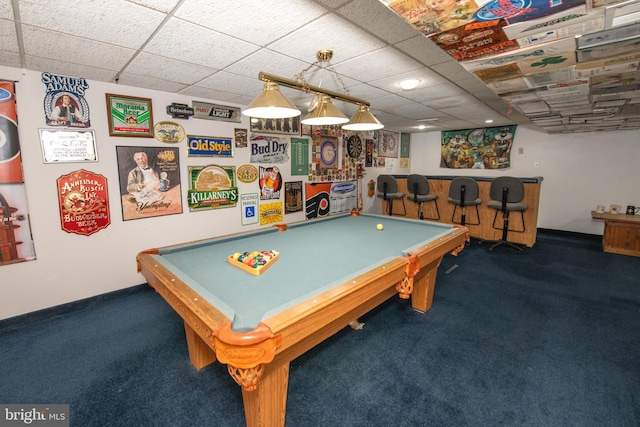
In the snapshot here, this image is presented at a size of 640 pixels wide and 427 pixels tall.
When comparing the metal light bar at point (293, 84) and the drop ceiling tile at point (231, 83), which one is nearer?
the metal light bar at point (293, 84)

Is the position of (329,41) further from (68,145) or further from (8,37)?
(68,145)

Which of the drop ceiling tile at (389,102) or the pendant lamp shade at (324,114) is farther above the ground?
the drop ceiling tile at (389,102)

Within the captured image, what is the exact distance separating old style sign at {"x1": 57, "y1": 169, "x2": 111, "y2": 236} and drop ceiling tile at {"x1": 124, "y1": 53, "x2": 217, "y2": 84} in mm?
1123

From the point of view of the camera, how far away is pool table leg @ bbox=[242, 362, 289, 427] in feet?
4.32

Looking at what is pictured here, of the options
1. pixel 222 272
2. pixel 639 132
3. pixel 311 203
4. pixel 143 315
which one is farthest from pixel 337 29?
pixel 639 132

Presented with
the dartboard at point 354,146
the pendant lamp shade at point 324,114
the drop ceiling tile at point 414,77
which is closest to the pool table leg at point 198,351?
the pendant lamp shade at point 324,114

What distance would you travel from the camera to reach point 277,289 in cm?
152

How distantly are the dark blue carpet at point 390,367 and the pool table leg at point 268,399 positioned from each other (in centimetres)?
24

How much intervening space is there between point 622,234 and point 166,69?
6.64 m

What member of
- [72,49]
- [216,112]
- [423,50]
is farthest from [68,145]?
[423,50]

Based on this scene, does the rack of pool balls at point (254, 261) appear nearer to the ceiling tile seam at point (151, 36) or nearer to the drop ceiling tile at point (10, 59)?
the ceiling tile seam at point (151, 36)

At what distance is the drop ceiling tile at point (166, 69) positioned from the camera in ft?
7.13

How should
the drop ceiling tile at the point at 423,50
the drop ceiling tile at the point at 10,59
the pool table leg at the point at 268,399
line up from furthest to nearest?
the drop ceiling tile at the point at 10,59 < the drop ceiling tile at the point at 423,50 < the pool table leg at the point at 268,399

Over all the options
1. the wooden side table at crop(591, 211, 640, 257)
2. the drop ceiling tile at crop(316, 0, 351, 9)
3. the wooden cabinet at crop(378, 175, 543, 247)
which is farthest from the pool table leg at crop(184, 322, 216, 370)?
the wooden side table at crop(591, 211, 640, 257)
